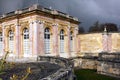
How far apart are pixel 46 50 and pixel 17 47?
11.2 feet

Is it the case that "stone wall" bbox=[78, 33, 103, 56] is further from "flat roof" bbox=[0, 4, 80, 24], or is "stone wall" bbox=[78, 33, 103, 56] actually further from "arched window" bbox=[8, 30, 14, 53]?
"arched window" bbox=[8, 30, 14, 53]

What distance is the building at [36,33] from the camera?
21.8 metres

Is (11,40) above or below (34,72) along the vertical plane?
above

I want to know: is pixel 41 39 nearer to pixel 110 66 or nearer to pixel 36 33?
pixel 36 33

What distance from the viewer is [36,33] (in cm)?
2150

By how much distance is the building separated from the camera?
2183cm

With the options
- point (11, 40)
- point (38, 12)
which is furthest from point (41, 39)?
point (11, 40)

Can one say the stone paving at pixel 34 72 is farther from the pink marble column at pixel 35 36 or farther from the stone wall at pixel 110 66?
the pink marble column at pixel 35 36

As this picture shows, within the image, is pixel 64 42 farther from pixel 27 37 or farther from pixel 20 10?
pixel 20 10

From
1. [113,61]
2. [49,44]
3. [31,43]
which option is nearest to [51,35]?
[49,44]

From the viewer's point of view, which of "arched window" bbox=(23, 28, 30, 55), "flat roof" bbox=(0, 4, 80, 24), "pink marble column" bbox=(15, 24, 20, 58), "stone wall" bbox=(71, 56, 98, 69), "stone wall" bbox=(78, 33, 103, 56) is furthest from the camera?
"stone wall" bbox=(78, 33, 103, 56)

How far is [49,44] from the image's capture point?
23547 mm

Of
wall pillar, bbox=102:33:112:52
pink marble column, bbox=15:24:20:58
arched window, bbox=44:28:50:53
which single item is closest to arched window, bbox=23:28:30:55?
pink marble column, bbox=15:24:20:58

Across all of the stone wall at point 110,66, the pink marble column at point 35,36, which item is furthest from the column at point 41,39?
the stone wall at point 110,66
